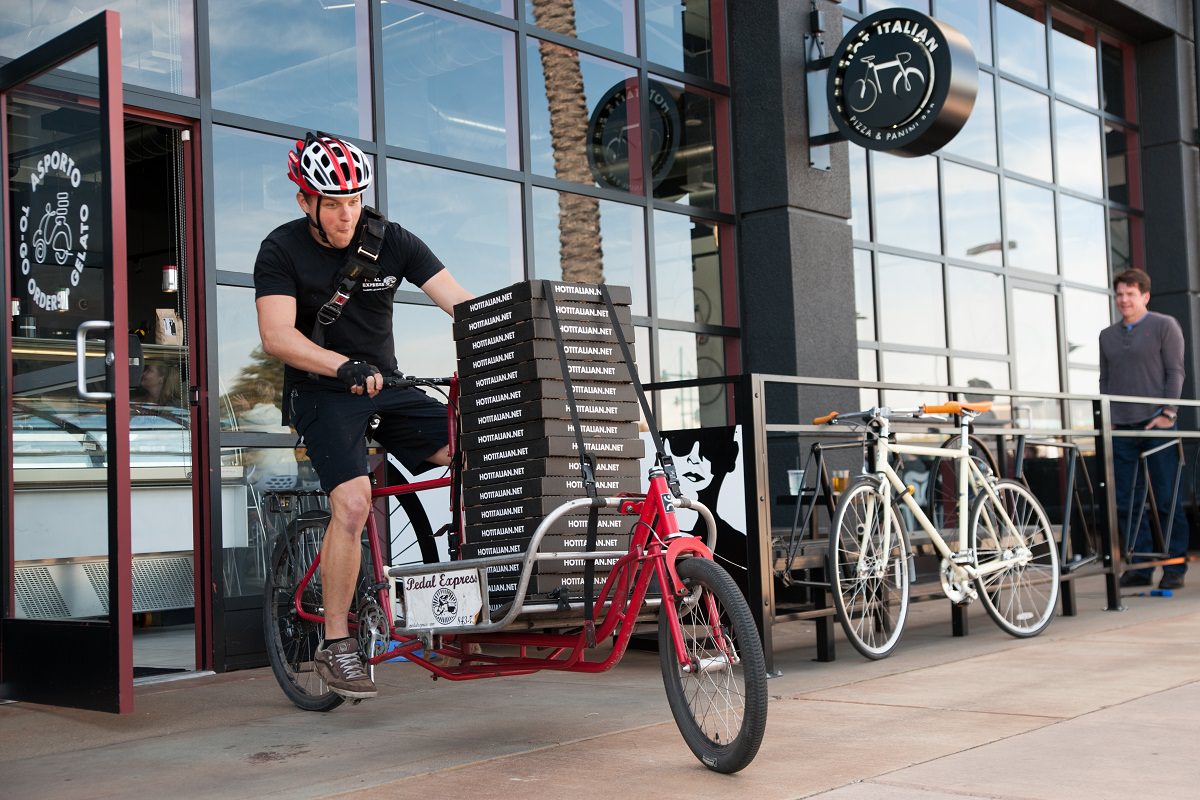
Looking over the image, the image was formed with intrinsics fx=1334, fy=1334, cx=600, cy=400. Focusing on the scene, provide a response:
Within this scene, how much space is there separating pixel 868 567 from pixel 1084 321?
7.81m

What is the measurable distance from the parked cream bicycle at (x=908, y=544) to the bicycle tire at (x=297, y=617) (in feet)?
7.02

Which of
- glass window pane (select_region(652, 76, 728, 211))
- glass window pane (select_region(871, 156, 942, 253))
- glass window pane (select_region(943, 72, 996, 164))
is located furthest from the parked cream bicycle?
glass window pane (select_region(943, 72, 996, 164))

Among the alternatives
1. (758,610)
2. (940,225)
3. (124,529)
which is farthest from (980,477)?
(940,225)

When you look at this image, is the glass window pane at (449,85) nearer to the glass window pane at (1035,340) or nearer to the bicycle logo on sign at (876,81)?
the bicycle logo on sign at (876,81)

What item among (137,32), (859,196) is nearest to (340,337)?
(137,32)

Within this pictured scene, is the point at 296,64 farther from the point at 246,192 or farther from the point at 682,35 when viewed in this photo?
the point at 682,35

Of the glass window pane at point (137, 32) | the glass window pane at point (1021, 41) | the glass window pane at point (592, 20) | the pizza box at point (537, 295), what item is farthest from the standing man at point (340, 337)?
the glass window pane at point (1021, 41)

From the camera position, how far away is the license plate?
13.6ft

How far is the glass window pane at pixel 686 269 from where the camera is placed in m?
8.75

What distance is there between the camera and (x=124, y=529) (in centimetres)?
491

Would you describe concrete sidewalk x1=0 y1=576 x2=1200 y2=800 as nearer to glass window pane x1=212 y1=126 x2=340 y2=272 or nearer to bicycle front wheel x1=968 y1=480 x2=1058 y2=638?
bicycle front wheel x1=968 y1=480 x2=1058 y2=638

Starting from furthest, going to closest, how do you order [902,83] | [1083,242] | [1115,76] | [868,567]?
[1115,76] < [1083,242] < [902,83] < [868,567]

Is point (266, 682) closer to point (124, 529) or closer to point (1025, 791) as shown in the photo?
point (124, 529)

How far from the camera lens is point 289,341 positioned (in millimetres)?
4570
